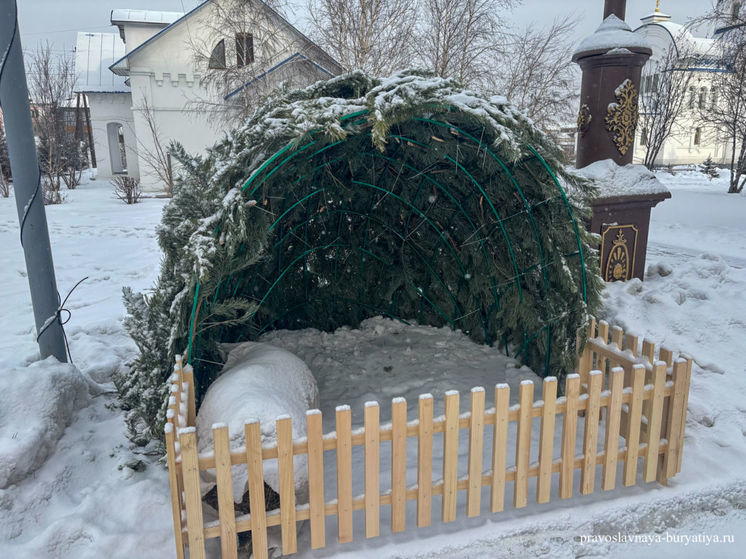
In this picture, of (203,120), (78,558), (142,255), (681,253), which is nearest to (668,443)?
(78,558)

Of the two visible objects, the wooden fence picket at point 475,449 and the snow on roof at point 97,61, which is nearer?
the wooden fence picket at point 475,449

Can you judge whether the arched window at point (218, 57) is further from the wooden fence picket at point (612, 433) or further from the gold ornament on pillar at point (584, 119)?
the wooden fence picket at point (612, 433)

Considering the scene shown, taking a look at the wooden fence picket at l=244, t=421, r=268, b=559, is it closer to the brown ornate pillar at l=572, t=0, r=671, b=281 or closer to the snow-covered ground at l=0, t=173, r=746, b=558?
the snow-covered ground at l=0, t=173, r=746, b=558

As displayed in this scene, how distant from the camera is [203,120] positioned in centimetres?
2177

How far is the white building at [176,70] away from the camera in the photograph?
14578mm

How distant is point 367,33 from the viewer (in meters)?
14.5

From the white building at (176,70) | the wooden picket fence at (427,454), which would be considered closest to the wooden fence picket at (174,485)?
the wooden picket fence at (427,454)

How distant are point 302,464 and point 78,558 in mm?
1229

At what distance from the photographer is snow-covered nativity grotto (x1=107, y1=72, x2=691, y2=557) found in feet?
9.18

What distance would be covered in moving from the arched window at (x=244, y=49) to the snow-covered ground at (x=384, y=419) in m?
8.98

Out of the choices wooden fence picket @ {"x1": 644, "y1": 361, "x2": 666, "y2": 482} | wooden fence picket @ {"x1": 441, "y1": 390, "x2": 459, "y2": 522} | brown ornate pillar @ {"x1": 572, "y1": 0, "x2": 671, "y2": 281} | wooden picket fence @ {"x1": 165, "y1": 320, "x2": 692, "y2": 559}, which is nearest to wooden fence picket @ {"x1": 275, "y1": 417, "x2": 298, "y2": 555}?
wooden picket fence @ {"x1": 165, "y1": 320, "x2": 692, "y2": 559}

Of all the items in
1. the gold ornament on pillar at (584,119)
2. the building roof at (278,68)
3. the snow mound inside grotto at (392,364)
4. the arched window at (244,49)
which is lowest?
the snow mound inside grotto at (392,364)

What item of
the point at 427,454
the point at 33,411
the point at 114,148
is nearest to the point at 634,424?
the point at 427,454

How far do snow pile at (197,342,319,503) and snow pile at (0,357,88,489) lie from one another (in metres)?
1.04
